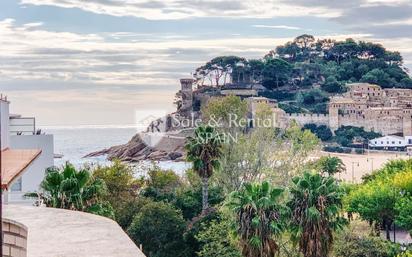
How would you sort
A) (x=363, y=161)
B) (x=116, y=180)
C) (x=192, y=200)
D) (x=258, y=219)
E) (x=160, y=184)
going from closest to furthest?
(x=258, y=219) < (x=192, y=200) < (x=116, y=180) < (x=160, y=184) < (x=363, y=161)

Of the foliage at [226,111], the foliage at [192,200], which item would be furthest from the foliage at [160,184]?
the foliage at [226,111]

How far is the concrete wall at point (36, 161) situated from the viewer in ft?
74.4

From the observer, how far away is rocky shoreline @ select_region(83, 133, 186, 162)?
9825 cm

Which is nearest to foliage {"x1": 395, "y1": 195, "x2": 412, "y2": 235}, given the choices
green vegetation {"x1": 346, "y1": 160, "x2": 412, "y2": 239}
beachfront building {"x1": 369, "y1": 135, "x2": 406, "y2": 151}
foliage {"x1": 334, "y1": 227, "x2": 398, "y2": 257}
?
green vegetation {"x1": 346, "y1": 160, "x2": 412, "y2": 239}

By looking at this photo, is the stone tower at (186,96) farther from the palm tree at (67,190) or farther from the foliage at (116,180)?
the palm tree at (67,190)

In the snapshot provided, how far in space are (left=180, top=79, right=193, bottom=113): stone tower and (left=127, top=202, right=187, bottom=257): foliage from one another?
85034 mm

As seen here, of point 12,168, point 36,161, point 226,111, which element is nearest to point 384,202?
point 226,111

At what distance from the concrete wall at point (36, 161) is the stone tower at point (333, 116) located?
87.5m

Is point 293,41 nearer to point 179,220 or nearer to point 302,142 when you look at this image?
point 302,142

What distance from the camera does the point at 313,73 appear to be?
5148 inches

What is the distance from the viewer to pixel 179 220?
Answer: 26.6 metres

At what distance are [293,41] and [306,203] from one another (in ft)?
432

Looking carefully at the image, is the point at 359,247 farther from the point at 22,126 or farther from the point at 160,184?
the point at 160,184

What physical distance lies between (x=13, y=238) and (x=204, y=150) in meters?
22.0
